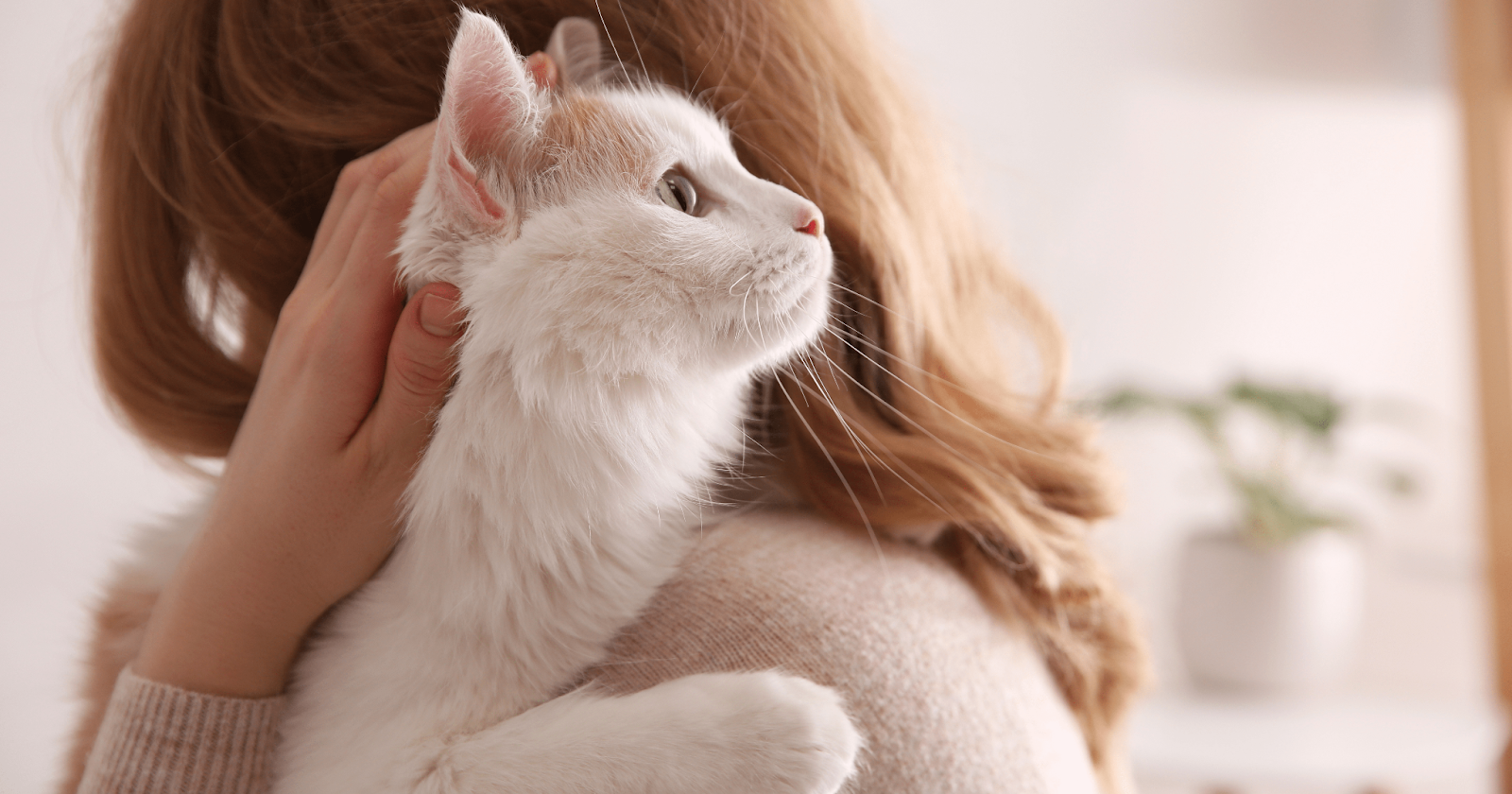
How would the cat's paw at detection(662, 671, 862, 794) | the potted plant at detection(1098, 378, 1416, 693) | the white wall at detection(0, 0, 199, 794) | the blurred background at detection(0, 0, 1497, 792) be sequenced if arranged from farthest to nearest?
the blurred background at detection(0, 0, 1497, 792) → the potted plant at detection(1098, 378, 1416, 693) → the white wall at detection(0, 0, 199, 794) → the cat's paw at detection(662, 671, 862, 794)

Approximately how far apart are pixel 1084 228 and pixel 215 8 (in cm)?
202

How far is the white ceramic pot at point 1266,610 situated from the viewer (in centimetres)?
185

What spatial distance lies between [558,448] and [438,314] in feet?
0.35

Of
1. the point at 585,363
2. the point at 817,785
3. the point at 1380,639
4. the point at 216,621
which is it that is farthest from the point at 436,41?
the point at 1380,639

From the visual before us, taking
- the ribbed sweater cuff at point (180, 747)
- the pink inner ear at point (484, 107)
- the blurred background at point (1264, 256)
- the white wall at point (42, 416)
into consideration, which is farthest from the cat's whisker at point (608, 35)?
the blurred background at point (1264, 256)

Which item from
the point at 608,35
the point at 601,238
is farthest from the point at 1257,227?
the point at 601,238

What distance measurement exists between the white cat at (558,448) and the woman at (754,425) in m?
0.03

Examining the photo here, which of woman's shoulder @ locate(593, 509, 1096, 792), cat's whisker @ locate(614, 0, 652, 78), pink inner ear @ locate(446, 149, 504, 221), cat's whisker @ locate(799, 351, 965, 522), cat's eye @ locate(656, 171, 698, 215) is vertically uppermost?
cat's whisker @ locate(614, 0, 652, 78)

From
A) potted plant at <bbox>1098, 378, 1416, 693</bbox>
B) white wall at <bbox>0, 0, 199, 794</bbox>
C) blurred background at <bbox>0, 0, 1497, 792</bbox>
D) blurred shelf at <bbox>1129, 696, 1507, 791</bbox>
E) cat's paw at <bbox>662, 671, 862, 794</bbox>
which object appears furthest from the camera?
blurred background at <bbox>0, 0, 1497, 792</bbox>

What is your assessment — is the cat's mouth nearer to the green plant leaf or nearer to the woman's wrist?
the woman's wrist

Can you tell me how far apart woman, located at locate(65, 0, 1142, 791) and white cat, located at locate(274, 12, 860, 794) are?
0.03m

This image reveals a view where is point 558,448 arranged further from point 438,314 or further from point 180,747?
point 180,747

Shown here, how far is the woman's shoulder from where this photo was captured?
554 millimetres

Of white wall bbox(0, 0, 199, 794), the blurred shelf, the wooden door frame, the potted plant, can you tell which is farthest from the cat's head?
the wooden door frame
